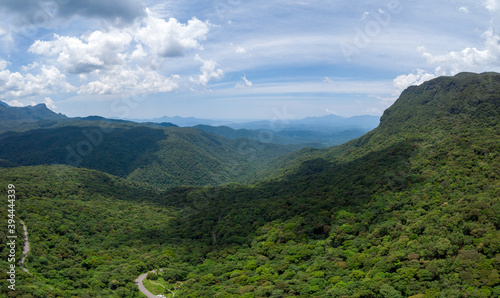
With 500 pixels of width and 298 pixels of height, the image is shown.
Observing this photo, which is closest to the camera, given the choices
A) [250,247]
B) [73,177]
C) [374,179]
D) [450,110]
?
[250,247]

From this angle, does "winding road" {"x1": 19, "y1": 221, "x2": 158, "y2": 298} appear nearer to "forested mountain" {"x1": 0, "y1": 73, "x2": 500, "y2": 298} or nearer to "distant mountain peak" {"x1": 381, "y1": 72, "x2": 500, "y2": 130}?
"forested mountain" {"x1": 0, "y1": 73, "x2": 500, "y2": 298}

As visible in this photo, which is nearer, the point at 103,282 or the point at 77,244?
the point at 103,282

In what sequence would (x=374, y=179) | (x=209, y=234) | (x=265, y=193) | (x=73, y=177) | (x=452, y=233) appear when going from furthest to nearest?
(x=73, y=177), (x=265, y=193), (x=209, y=234), (x=374, y=179), (x=452, y=233)

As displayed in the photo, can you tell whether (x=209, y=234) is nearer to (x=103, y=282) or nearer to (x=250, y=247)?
(x=250, y=247)

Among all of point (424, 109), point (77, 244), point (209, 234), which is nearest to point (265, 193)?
point (209, 234)

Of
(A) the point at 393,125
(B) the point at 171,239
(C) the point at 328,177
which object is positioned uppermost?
(A) the point at 393,125

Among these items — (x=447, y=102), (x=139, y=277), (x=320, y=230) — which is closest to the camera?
(x=139, y=277)

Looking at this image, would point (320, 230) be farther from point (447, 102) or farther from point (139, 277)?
point (447, 102)

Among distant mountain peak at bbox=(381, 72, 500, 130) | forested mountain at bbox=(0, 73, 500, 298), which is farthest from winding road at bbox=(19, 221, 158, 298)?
distant mountain peak at bbox=(381, 72, 500, 130)

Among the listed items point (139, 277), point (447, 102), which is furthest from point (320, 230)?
point (447, 102)
